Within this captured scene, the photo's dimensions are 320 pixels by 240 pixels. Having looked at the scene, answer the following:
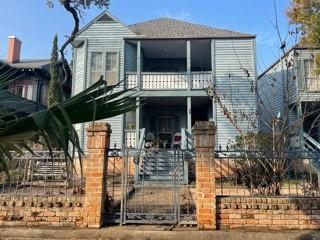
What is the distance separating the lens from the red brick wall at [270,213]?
6.58m

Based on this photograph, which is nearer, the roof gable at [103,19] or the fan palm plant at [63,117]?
the fan palm plant at [63,117]

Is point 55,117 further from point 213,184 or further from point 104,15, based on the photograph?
point 104,15

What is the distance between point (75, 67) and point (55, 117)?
661 inches

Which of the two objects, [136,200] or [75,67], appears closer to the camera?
[136,200]

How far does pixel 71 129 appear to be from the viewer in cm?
242

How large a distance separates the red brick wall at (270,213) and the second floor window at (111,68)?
1196 centimetres

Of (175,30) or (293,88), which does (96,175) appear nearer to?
(293,88)

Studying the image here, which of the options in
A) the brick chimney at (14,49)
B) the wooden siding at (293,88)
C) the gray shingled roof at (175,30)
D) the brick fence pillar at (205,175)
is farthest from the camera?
the brick chimney at (14,49)

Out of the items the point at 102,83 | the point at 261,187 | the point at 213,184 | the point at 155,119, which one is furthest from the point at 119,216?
the point at 155,119

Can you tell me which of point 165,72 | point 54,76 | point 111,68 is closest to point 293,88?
point 165,72

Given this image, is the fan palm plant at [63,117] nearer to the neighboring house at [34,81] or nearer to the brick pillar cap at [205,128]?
the brick pillar cap at [205,128]

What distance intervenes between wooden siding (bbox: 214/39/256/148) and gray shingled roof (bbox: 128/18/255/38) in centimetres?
65

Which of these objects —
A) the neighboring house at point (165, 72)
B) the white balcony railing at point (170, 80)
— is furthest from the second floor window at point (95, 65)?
the white balcony railing at point (170, 80)

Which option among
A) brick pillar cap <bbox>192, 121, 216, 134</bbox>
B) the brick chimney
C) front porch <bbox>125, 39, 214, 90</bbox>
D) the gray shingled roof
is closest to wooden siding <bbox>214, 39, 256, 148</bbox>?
front porch <bbox>125, 39, 214, 90</bbox>
